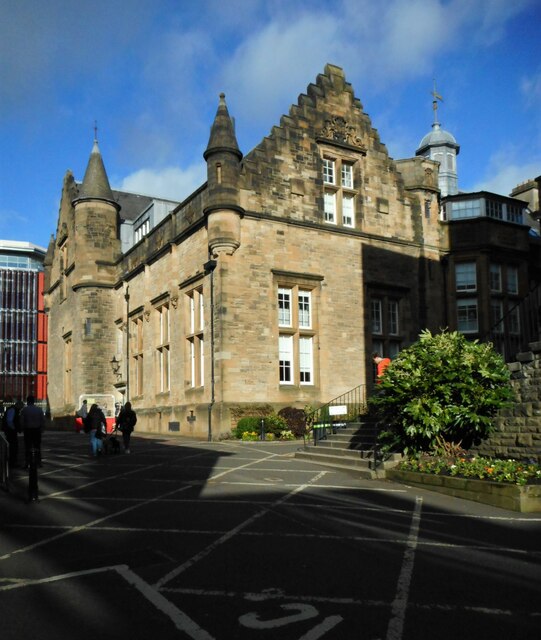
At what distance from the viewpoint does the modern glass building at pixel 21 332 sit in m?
98.1

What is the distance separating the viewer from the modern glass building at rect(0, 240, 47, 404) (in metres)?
98.1

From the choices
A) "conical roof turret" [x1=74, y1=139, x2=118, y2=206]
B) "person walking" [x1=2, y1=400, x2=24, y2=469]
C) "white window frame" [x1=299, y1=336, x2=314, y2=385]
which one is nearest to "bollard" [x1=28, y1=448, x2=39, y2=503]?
"person walking" [x1=2, y1=400, x2=24, y2=469]

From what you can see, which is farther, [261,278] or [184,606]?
[261,278]

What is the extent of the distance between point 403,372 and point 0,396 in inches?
3697

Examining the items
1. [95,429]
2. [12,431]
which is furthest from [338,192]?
[12,431]

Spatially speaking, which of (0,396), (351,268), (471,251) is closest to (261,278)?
(351,268)

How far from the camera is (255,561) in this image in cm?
664

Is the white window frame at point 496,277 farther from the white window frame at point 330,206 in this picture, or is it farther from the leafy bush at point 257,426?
the leafy bush at point 257,426

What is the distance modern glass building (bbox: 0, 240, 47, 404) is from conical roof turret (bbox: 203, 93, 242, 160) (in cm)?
8016

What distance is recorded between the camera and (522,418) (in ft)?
42.2

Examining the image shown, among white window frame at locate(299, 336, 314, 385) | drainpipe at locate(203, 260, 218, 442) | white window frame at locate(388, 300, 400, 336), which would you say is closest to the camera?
drainpipe at locate(203, 260, 218, 442)

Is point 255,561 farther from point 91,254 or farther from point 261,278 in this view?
point 91,254

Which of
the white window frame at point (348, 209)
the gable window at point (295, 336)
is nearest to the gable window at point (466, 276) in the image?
the white window frame at point (348, 209)

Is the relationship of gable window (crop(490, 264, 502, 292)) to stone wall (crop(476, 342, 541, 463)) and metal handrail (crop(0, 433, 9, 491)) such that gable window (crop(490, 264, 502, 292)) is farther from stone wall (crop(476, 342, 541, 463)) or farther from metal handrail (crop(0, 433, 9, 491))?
metal handrail (crop(0, 433, 9, 491))
